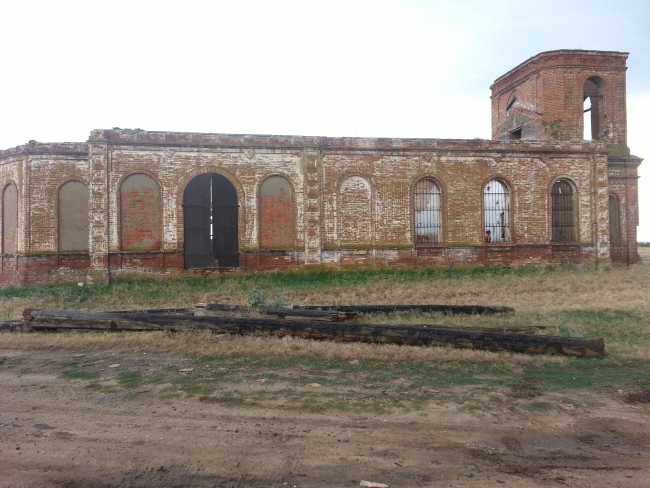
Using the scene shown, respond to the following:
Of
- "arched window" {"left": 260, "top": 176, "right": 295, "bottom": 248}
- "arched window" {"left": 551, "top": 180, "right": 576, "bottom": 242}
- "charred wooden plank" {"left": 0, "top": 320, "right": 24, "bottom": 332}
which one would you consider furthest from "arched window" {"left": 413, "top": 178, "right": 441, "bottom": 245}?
"charred wooden plank" {"left": 0, "top": 320, "right": 24, "bottom": 332}

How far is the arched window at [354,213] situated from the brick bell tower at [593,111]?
8.53 meters

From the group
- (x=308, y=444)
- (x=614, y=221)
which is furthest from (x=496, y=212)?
(x=308, y=444)

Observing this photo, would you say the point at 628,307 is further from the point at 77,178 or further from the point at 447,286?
the point at 77,178

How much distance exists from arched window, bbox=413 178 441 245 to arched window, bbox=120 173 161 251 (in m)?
9.37

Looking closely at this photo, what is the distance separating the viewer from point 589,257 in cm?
1859

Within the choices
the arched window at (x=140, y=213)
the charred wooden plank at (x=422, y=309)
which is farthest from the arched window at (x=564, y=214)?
the arched window at (x=140, y=213)

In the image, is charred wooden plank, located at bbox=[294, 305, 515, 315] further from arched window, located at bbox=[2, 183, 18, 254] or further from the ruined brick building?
arched window, located at bbox=[2, 183, 18, 254]

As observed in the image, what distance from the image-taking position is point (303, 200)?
1691 centimetres

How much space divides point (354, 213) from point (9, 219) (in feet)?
40.6

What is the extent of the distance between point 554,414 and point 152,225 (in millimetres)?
14229

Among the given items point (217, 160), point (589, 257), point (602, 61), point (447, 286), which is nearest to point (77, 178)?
point (217, 160)

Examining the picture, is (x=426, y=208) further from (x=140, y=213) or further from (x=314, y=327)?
(x=314, y=327)

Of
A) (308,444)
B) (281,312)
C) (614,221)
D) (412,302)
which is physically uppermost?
(614,221)

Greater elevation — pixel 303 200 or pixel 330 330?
pixel 303 200
